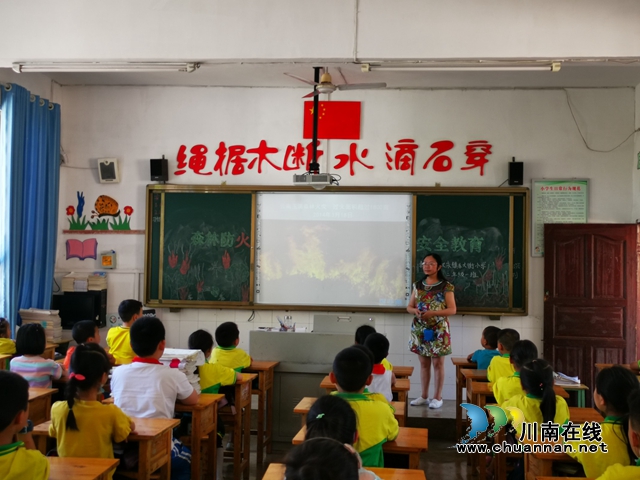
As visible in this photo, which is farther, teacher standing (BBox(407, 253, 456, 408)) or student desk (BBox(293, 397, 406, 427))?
teacher standing (BBox(407, 253, 456, 408))

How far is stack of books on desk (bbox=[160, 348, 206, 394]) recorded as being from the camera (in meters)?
3.46

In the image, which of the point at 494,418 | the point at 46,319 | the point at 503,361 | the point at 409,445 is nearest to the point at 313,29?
the point at 503,361

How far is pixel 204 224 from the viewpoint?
635 cm

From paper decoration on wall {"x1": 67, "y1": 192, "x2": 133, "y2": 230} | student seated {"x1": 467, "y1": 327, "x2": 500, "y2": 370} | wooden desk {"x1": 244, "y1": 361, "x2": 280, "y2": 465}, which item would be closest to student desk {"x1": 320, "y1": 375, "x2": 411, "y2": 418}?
wooden desk {"x1": 244, "y1": 361, "x2": 280, "y2": 465}

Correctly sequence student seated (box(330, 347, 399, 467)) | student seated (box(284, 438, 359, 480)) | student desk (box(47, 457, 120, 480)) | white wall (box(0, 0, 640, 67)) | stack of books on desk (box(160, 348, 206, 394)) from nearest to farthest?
student seated (box(284, 438, 359, 480))
student desk (box(47, 457, 120, 480))
student seated (box(330, 347, 399, 467))
stack of books on desk (box(160, 348, 206, 394))
white wall (box(0, 0, 640, 67))

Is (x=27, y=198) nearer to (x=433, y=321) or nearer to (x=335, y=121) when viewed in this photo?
(x=335, y=121)

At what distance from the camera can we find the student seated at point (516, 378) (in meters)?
3.52

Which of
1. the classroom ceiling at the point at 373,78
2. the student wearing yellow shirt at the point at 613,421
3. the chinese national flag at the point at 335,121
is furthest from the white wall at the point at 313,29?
the student wearing yellow shirt at the point at 613,421

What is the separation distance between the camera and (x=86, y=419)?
2.62 meters

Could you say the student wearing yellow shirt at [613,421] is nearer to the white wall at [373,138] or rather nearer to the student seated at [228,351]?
the student seated at [228,351]

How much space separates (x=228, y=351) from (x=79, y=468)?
213 centimetres

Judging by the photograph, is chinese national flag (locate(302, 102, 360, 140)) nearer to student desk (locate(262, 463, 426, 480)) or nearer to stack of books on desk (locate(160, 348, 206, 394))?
stack of books on desk (locate(160, 348, 206, 394))

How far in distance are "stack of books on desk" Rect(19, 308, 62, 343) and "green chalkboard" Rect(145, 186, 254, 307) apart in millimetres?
883

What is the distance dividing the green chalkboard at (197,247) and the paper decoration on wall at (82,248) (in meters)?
0.57
